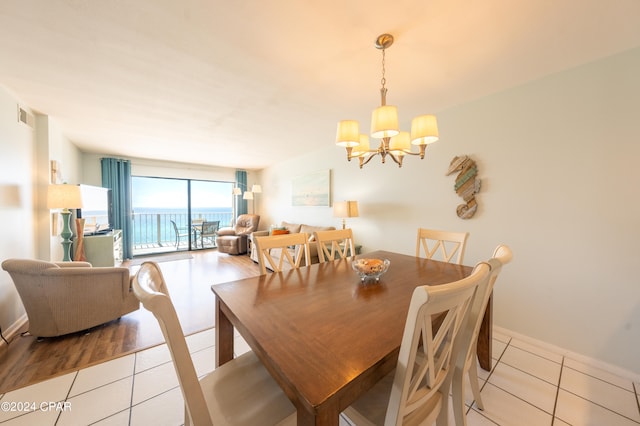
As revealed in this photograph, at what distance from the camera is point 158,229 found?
6.57 m

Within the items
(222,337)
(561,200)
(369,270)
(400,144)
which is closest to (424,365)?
(369,270)

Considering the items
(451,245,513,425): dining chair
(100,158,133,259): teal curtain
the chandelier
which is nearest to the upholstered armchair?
(100,158,133,259): teal curtain

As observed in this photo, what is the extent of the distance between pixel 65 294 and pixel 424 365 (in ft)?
9.70

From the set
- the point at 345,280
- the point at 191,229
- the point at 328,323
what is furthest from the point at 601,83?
the point at 191,229

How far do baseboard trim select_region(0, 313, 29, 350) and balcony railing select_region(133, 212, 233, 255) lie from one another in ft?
13.1

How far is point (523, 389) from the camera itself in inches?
63.0

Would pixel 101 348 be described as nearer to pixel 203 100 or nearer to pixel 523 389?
pixel 203 100

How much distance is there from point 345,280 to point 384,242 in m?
2.02

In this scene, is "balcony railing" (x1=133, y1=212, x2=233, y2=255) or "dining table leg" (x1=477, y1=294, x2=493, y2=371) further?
"balcony railing" (x1=133, y1=212, x2=233, y2=255)

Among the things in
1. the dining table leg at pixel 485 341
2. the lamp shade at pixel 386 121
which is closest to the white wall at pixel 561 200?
the dining table leg at pixel 485 341

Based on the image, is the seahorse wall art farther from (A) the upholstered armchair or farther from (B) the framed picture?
(A) the upholstered armchair

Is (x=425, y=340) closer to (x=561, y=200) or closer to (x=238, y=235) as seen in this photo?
(x=561, y=200)

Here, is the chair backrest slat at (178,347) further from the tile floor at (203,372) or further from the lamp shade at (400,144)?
the lamp shade at (400,144)

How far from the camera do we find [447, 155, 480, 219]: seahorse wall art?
2.45m
